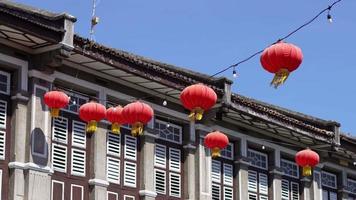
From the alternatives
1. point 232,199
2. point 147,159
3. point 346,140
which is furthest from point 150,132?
point 346,140

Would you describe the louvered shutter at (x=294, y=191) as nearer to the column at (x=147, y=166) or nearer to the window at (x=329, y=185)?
the window at (x=329, y=185)

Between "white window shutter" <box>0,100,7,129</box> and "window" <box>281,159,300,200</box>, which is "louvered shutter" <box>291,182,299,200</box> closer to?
"window" <box>281,159,300,200</box>

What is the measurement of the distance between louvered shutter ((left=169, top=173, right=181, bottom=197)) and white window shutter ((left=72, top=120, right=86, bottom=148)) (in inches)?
132

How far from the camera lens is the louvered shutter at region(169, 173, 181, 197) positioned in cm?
2539

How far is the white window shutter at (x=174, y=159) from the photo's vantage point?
83.9 ft

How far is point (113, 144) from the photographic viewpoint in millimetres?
23969

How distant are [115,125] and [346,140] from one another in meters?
12.5

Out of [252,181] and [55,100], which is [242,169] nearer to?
[252,181]

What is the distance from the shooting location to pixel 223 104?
25797 millimetres

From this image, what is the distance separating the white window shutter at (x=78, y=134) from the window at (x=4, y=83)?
2142mm

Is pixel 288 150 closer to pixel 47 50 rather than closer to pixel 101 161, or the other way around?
pixel 101 161

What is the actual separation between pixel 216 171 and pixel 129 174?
3.70 m

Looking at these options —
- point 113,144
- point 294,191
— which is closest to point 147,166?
point 113,144

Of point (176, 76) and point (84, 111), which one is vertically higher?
point (176, 76)
